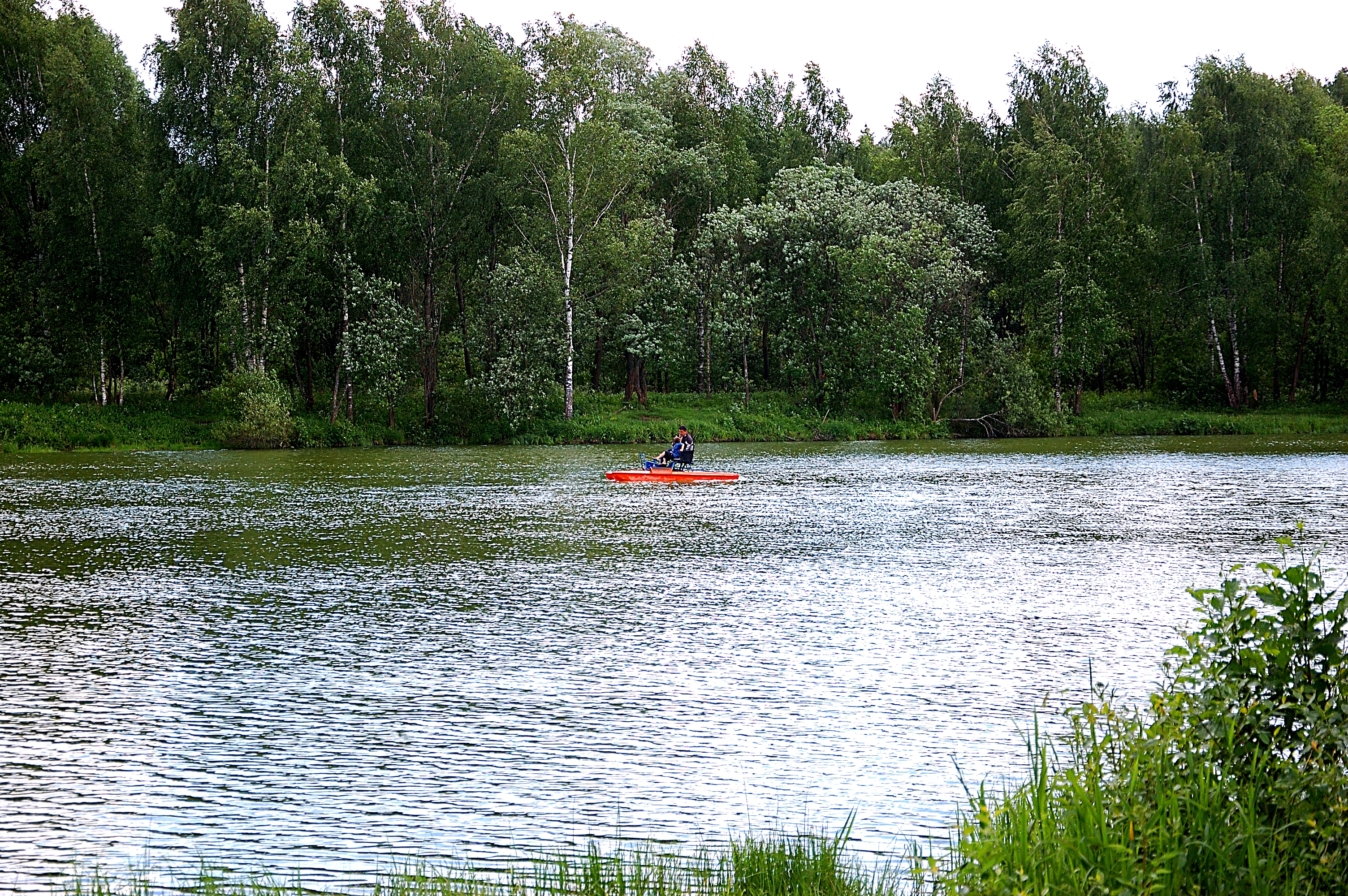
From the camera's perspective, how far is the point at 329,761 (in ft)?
30.7

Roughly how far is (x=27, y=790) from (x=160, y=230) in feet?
155

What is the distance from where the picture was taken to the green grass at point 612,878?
20.9ft

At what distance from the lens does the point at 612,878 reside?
679 cm

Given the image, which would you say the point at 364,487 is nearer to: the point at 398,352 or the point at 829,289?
the point at 398,352

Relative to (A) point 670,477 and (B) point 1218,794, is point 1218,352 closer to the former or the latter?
(A) point 670,477

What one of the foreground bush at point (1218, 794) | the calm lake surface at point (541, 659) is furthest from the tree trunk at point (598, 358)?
the foreground bush at point (1218, 794)

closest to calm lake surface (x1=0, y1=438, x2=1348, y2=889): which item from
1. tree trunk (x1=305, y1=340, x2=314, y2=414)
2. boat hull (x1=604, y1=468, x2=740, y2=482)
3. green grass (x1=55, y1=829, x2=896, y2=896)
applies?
green grass (x1=55, y1=829, x2=896, y2=896)

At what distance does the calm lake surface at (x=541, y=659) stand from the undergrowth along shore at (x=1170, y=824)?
29.5 inches

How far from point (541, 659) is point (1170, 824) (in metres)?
8.03

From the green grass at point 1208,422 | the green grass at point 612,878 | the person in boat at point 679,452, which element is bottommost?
the green grass at point 612,878

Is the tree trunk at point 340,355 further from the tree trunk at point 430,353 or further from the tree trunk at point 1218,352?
the tree trunk at point 1218,352

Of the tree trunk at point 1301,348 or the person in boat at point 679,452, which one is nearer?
the person in boat at point 679,452

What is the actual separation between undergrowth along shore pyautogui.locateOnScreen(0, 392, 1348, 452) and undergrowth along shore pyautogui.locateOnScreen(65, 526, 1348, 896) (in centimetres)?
4706

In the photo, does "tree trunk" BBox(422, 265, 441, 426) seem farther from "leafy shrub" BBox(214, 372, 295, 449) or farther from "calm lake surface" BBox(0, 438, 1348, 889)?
"calm lake surface" BBox(0, 438, 1348, 889)
